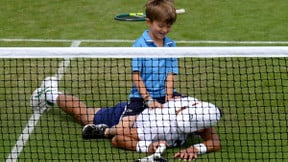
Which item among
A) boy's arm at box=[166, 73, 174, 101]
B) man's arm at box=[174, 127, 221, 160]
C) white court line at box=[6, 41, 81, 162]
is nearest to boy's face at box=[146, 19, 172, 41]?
boy's arm at box=[166, 73, 174, 101]

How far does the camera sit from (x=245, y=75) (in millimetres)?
9898

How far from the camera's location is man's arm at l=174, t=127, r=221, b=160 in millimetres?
7762

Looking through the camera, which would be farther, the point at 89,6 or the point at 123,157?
the point at 89,6

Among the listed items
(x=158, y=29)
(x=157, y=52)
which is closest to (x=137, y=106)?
(x=158, y=29)

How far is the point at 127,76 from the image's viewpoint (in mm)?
10117

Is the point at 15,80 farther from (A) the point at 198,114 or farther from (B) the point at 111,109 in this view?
(A) the point at 198,114

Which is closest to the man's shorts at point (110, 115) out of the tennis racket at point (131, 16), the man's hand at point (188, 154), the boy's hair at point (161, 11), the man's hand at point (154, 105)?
the man's hand at point (154, 105)

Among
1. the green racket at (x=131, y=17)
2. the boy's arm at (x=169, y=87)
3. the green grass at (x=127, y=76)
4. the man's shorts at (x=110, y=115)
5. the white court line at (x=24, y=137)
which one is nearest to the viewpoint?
the white court line at (x=24, y=137)

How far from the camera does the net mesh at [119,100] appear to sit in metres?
7.89

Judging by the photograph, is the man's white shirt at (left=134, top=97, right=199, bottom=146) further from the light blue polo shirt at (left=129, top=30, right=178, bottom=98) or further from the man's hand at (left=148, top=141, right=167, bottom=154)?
the light blue polo shirt at (left=129, top=30, right=178, bottom=98)

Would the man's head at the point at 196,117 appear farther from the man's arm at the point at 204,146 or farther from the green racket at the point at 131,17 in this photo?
the green racket at the point at 131,17

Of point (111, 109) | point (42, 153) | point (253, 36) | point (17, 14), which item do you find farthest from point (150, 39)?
point (17, 14)

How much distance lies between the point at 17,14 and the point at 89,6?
48.3 inches

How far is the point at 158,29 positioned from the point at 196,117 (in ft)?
3.00
